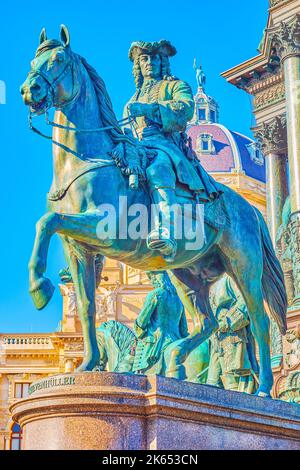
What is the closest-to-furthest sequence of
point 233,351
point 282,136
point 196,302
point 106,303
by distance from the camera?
point 196,302
point 233,351
point 282,136
point 106,303

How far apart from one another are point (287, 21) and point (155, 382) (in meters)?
20.4

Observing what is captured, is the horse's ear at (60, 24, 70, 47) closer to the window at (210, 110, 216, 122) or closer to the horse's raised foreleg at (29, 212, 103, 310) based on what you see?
the horse's raised foreleg at (29, 212, 103, 310)

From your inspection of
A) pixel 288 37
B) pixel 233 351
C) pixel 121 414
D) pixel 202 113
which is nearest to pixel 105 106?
pixel 121 414

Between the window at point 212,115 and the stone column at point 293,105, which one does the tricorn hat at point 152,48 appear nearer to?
the stone column at point 293,105

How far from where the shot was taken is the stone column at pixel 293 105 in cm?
2683

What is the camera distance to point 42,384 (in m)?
10.1

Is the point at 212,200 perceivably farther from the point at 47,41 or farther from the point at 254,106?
the point at 254,106

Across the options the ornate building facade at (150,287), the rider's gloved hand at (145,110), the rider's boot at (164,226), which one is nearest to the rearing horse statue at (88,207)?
the rider's boot at (164,226)

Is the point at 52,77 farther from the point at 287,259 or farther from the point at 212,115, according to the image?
the point at 212,115

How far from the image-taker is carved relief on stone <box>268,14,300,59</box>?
2835 centimetres

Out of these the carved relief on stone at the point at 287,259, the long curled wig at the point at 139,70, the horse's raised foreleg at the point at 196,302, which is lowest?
the horse's raised foreleg at the point at 196,302

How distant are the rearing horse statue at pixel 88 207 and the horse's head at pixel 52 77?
0.03ft

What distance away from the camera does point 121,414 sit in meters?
9.65

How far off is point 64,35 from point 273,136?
22113 mm
